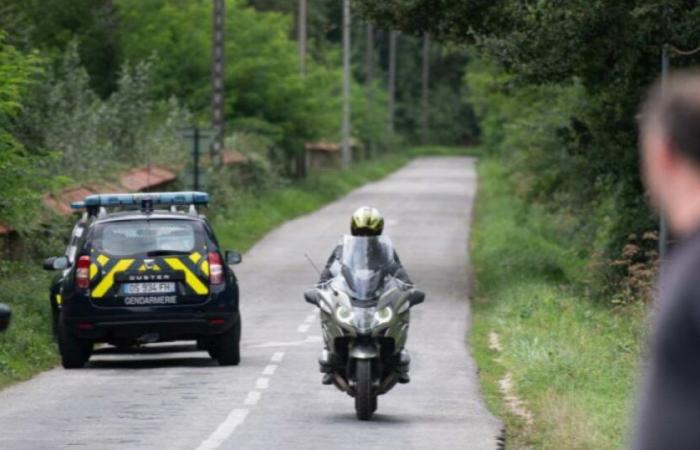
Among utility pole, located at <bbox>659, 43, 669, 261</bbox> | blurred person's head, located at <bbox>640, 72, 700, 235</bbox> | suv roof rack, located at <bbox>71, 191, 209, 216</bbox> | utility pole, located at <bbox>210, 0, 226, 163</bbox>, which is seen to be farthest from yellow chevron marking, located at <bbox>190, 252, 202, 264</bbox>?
utility pole, located at <bbox>210, 0, 226, 163</bbox>

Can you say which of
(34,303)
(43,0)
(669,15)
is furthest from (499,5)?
(43,0)

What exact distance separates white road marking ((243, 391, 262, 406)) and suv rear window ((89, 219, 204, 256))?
2.72 metres

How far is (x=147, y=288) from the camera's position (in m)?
18.2

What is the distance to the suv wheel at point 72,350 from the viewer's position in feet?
59.9

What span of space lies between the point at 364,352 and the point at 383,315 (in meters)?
0.39

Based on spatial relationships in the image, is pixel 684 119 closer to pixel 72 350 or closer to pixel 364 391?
pixel 364 391

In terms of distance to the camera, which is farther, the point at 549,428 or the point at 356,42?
the point at 356,42

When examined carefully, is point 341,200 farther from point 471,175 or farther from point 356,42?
point 356,42

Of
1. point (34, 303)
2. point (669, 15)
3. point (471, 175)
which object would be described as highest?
point (669, 15)

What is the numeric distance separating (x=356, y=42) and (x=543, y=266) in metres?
90.0

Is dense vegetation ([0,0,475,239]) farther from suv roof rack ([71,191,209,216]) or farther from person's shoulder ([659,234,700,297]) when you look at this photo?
person's shoulder ([659,234,700,297])

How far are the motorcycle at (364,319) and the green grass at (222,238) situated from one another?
4.37 metres

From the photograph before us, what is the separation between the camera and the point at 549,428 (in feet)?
41.9

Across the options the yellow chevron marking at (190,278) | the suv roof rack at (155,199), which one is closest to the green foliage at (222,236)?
the suv roof rack at (155,199)
